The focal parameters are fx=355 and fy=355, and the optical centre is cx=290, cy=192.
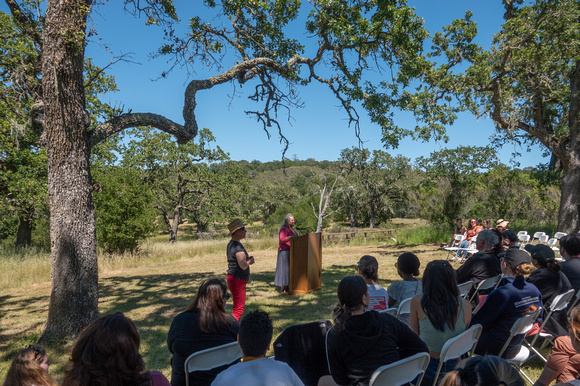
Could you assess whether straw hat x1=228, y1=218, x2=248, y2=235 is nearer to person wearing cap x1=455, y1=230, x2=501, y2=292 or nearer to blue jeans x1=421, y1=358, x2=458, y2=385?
person wearing cap x1=455, y1=230, x2=501, y2=292

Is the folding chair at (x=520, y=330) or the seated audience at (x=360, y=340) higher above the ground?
the seated audience at (x=360, y=340)

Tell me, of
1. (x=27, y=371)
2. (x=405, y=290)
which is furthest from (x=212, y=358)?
(x=405, y=290)

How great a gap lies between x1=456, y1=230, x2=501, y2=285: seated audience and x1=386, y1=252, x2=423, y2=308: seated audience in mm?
1284

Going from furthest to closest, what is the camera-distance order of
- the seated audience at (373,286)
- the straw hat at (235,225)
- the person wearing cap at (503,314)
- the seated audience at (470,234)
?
the seated audience at (470,234) < the straw hat at (235,225) < the seated audience at (373,286) < the person wearing cap at (503,314)

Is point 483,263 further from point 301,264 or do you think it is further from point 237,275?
point 301,264

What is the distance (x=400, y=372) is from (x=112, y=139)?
24.3m

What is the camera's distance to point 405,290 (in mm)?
3438

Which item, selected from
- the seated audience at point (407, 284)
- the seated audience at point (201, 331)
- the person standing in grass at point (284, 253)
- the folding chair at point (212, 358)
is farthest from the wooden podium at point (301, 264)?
the folding chair at point (212, 358)

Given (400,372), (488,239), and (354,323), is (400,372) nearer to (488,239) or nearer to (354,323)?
(354,323)

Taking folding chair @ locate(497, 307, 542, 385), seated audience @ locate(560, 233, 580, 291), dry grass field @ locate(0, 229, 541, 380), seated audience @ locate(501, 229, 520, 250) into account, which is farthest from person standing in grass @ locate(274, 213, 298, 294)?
folding chair @ locate(497, 307, 542, 385)

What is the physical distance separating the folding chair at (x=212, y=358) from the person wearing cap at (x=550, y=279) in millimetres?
3332

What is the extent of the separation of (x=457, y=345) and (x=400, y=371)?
564 mm

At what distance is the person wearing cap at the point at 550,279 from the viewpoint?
3709 mm

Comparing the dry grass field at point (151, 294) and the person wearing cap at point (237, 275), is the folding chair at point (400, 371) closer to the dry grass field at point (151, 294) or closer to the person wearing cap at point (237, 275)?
the dry grass field at point (151, 294)
